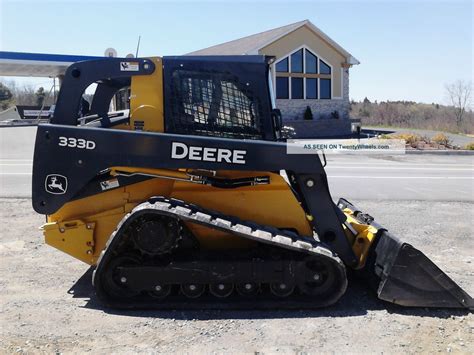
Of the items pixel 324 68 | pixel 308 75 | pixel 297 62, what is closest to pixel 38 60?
pixel 297 62

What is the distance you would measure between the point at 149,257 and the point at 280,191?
1426 mm

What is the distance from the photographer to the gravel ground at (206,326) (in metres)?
3.56

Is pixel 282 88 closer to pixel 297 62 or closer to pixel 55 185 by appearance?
pixel 297 62

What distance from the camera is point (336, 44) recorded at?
29734 mm

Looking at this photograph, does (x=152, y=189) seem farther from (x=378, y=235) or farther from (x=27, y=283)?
(x=378, y=235)

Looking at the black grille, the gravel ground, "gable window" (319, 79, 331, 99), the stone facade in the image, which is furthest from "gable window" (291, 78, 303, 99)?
the black grille

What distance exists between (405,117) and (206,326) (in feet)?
156

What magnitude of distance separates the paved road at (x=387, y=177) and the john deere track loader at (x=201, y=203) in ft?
17.0

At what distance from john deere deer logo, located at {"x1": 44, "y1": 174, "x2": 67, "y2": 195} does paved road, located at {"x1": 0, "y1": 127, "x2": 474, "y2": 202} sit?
547cm

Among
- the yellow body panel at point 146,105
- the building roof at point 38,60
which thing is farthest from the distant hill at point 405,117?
the yellow body panel at point 146,105

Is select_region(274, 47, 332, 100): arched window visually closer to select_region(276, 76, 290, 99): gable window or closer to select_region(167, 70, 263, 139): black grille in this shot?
select_region(276, 76, 290, 99): gable window

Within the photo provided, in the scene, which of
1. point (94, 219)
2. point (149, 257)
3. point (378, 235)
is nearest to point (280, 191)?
point (378, 235)

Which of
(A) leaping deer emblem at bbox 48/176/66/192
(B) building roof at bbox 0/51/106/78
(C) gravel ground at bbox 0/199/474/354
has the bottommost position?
(C) gravel ground at bbox 0/199/474/354

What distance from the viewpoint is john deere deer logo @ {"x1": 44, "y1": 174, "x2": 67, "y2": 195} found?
14.6 ft
